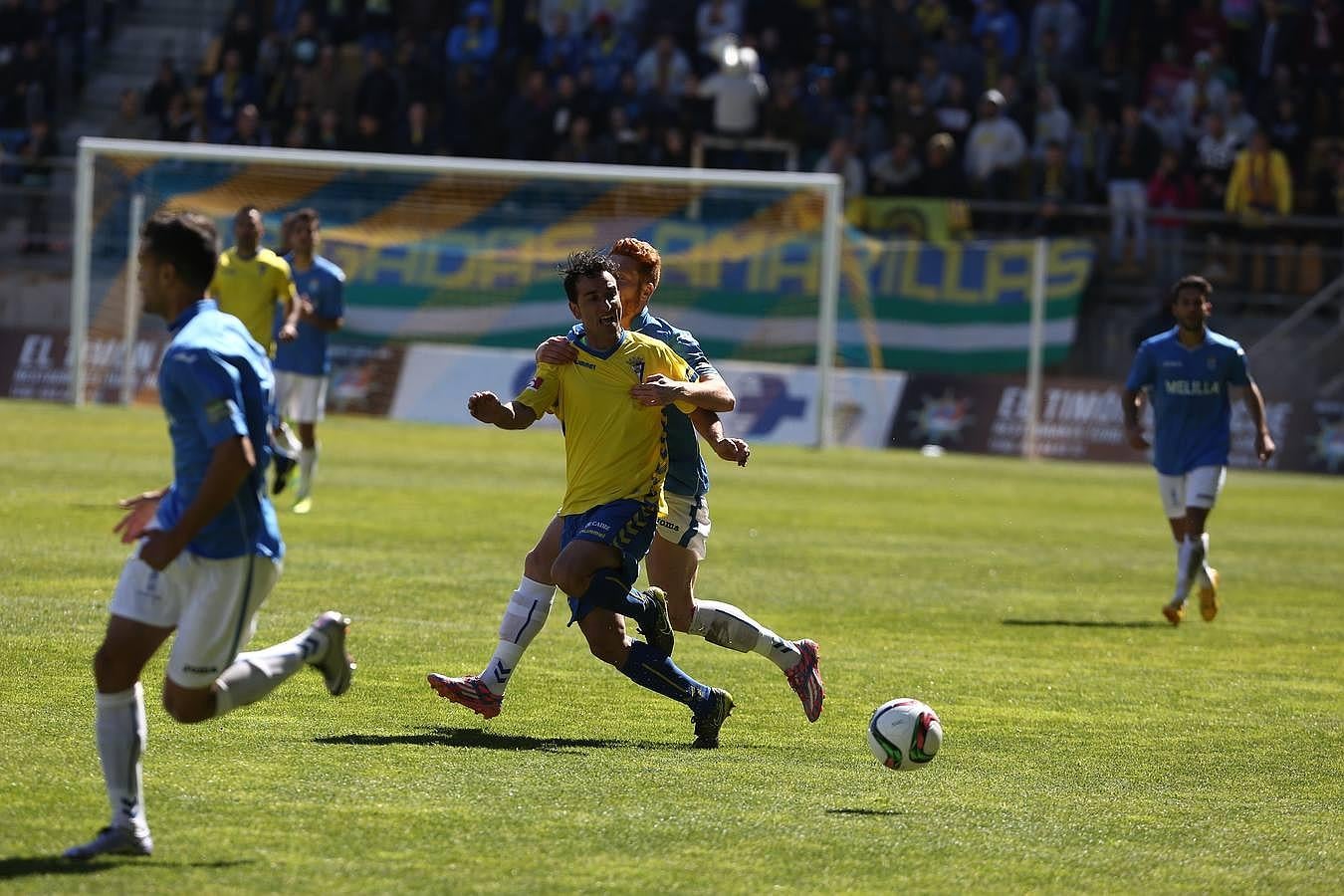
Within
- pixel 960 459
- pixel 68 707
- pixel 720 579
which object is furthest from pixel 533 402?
pixel 960 459

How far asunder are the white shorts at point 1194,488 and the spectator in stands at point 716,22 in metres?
20.2

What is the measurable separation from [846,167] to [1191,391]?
1723 centimetres

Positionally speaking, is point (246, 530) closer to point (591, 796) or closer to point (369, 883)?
point (369, 883)

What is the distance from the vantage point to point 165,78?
34000 mm

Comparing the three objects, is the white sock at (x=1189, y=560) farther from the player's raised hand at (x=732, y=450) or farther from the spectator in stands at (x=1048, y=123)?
the spectator in stands at (x=1048, y=123)

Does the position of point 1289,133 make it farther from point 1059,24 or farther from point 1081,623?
point 1081,623

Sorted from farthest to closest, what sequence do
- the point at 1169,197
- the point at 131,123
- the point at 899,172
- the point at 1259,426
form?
the point at 131,123 → the point at 899,172 → the point at 1169,197 → the point at 1259,426

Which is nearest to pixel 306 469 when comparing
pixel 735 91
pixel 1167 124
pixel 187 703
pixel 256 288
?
pixel 256 288

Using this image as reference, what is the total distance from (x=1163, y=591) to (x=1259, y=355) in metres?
14.1

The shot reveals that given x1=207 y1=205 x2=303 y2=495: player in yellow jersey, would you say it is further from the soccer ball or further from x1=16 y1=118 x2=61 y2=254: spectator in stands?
x1=16 y1=118 x2=61 y2=254: spectator in stands

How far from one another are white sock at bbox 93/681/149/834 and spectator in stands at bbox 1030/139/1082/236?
2522 centimetres

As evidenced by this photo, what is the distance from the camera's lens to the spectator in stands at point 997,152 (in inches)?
1196

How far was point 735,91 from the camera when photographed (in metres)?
31.3

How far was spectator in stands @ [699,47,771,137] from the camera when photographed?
3128 centimetres
